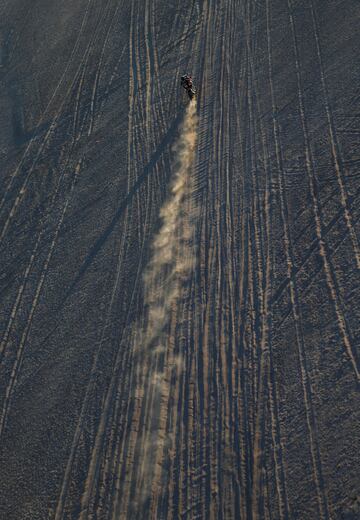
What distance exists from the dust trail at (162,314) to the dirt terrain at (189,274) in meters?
0.04

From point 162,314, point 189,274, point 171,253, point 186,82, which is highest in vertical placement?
point 186,82

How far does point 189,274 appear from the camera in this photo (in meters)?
10.7

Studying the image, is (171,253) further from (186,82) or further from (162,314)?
(186,82)

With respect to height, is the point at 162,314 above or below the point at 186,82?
below

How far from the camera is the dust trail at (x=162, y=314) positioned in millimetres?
8742

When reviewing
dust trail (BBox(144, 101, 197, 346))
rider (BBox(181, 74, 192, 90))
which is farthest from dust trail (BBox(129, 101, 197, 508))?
rider (BBox(181, 74, 192, 90))

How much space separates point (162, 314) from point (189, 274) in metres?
1.06

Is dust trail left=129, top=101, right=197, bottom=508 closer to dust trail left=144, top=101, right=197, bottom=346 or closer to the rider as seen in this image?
dust trail left=144, top=101, right=197, bottom=346

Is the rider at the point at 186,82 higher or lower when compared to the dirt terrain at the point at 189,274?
higher

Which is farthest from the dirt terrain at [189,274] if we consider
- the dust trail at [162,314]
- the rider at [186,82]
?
the rider at [186,82]

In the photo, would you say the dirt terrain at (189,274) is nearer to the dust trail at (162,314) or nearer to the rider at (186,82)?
the dust trail at (162,314)

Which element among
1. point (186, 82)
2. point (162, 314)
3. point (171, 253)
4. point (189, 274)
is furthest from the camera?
point (186, 82)

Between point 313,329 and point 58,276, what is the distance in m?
5.79

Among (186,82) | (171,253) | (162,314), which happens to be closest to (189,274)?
(171,253)
